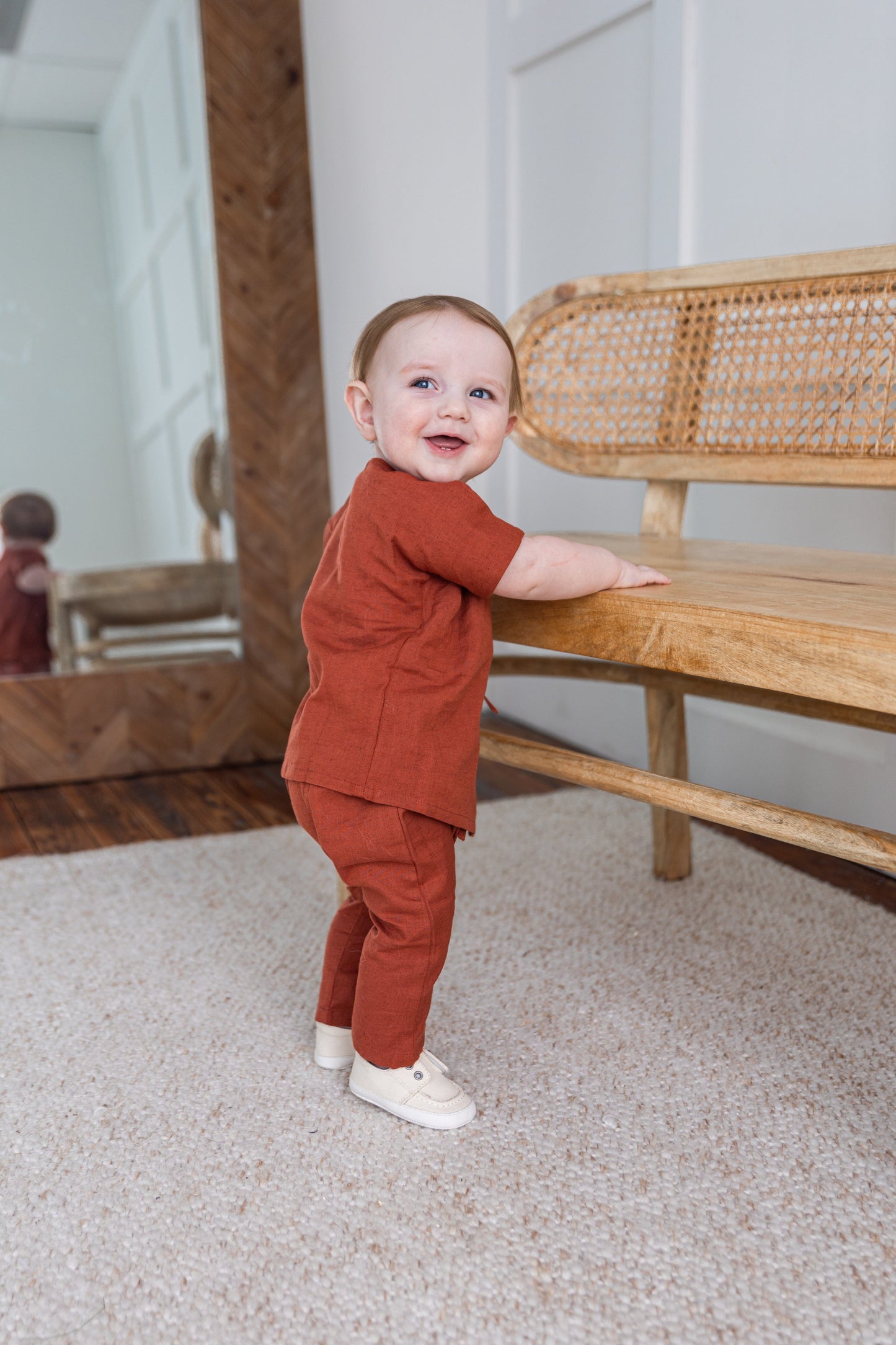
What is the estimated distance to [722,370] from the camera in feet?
3.71

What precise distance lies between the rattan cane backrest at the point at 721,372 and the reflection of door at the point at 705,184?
29 centimetres

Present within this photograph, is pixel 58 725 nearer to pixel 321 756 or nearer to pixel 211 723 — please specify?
pixel 211 723

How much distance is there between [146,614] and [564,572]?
134 cm

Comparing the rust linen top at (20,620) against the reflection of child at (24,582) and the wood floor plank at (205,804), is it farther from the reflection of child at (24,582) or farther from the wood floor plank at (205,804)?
the wood floor plank at (205,804)

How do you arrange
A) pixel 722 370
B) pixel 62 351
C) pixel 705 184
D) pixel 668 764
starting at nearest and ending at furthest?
pixel 722 370
pixel 668 764
pixel 705 184
pixel 62 351

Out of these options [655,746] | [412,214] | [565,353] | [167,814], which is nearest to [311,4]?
[412,214]

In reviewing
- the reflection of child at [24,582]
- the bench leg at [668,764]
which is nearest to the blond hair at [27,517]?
the reflection of child at [24,582]

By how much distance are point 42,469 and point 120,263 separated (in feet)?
1.21

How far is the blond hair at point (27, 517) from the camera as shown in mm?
1893

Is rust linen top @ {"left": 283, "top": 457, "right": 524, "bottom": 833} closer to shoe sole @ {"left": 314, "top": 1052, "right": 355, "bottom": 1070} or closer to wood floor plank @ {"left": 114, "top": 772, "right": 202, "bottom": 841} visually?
shoe sole @ {"left": 314, "top": 1052, "right": 355, "bottom": 1070}

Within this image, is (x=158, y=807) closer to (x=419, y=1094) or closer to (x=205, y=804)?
(x=205, y=804)

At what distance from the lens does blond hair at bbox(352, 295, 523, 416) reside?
0.85 metres

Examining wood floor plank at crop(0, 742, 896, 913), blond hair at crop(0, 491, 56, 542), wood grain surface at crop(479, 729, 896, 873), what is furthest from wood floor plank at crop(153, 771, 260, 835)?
wood grain surface at crop(479, 729, 896, 873)

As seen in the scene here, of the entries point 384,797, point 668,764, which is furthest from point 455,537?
point 668,764
